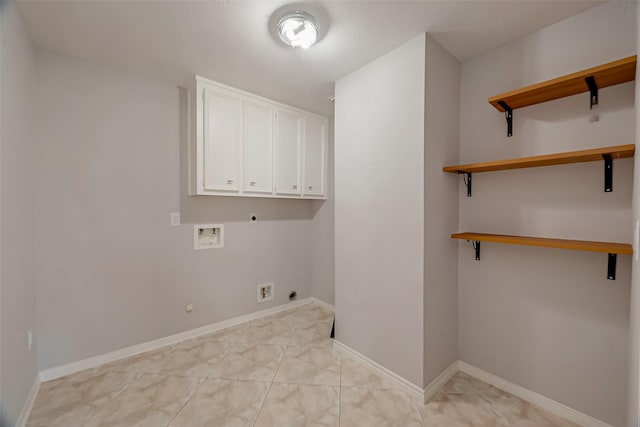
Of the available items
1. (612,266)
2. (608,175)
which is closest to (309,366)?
(612,266)

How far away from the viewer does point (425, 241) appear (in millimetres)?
1703

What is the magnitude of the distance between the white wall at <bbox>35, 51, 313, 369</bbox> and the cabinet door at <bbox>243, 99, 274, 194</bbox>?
0.42 metres

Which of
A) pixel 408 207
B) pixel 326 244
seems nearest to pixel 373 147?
pixel 408 207

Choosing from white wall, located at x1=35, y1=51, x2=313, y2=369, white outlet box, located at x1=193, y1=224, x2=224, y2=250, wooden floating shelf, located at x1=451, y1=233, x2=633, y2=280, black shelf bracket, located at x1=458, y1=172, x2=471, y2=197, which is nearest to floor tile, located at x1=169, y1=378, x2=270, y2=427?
white wall, located at x1=35, y1=51, x2=313, y2=369

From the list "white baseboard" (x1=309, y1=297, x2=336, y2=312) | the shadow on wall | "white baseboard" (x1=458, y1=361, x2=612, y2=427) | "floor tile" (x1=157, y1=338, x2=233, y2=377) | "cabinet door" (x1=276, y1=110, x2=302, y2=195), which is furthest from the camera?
"white baseboard" (x1=309, y1=297, x2=336, y2=312)

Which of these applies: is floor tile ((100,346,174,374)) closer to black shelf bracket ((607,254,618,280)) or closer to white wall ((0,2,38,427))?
white wall ((0,2,38,427))

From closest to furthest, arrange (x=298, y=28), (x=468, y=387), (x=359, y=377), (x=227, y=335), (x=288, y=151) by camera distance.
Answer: (x=298, y=28)
(x=468, y=387)
(x=359, y=377)
(x=227, y=335)
(x=288, y=151)

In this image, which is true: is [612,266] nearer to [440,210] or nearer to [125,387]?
[440,210]

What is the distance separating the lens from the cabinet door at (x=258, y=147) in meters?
2.55

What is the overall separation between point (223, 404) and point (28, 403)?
3.85 ft

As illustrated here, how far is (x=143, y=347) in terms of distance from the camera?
88.3 inches

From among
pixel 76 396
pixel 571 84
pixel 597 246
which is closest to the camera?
pixel 597 246

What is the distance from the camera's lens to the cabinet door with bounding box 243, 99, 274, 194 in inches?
100

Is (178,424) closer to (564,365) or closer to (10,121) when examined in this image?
(10,121)
